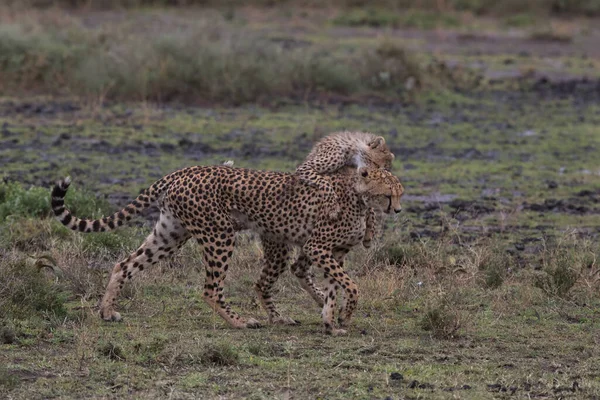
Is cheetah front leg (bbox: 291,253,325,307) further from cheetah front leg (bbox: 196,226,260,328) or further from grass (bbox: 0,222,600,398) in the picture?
cheetah front leg (bbox: 196,226,260,328)

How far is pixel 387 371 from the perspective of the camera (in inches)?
276

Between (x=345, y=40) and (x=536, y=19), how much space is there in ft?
24.1

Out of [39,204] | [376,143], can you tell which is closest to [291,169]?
[39,204]

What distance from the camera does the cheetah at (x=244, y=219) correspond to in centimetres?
812

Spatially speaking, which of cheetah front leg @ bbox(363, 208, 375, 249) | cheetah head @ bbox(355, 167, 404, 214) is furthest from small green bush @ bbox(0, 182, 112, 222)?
cheetah head @ bbox(355, 167, 404, 214)

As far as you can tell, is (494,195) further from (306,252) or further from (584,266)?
(306,252)

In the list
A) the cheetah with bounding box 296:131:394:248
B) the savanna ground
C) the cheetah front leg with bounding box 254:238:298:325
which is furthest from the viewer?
the cheetah front leg with bounding box 254:238:298:325

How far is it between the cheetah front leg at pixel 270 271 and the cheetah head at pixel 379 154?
0.99 metres

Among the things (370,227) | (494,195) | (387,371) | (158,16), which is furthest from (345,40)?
(387,371)

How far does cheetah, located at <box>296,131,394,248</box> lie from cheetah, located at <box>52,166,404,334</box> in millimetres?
71

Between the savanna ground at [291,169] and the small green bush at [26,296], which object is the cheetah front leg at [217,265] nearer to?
the savanna ground at [291,169]

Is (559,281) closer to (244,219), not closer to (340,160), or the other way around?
(340,160)

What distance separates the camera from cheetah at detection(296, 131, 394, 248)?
829cm

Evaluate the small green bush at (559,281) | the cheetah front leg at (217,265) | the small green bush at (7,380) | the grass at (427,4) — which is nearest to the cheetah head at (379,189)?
the cheetah front leg at (217,265)
